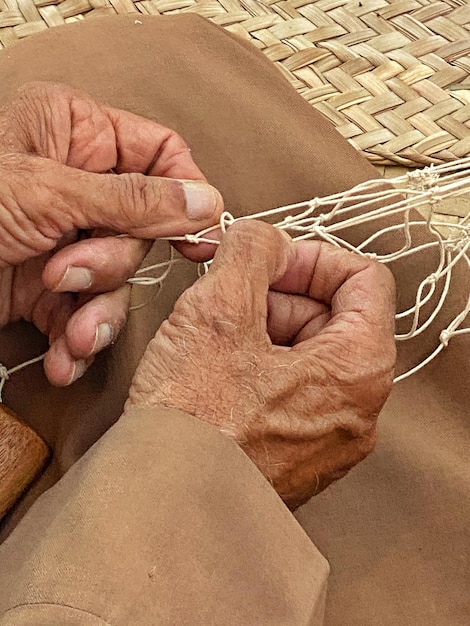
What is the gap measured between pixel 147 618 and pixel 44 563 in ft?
0.22

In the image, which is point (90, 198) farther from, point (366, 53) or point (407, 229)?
point (366, 53)

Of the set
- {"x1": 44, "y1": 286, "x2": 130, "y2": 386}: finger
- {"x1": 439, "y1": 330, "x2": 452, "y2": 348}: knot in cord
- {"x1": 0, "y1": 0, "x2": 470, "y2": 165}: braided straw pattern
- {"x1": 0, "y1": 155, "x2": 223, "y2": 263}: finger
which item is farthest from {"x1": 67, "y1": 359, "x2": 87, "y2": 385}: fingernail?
{"x1": 0, "y1": 0, "x2": 470, "y2": 165}: braided straw pattern

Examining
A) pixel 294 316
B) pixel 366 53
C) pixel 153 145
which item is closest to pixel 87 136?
pixel 153 145

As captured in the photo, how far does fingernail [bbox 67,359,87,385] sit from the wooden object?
0.22ft

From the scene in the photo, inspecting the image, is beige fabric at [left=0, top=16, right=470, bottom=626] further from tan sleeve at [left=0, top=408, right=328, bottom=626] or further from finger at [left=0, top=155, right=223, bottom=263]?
finger at [left=0, top=155, right=223, bottom=263]

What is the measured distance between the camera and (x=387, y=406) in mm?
743

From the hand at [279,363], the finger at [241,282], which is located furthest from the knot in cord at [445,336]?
the finger at [241,282]

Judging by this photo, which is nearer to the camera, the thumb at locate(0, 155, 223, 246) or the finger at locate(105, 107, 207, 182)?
the thumb at locate(0, 155, 223, 246)

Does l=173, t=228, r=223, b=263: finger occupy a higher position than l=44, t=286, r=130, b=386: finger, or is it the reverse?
l=173, t=228, r=223, b=263: finger

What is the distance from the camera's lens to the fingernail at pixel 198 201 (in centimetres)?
64

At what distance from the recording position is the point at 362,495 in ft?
2.25

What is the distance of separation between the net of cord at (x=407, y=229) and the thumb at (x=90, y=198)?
1.3 inches

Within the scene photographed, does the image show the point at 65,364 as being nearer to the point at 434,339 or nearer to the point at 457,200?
the point at 434,339

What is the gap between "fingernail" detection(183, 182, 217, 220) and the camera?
2.10 ft
